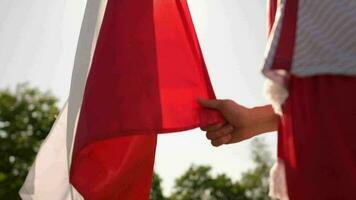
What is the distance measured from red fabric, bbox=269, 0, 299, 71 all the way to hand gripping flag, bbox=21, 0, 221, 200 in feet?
1.75

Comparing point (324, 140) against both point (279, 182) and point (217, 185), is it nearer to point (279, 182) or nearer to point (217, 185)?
point (279, 182)

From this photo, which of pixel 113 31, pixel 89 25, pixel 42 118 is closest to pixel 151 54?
pixel 113 31

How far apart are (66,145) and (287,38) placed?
104 cm

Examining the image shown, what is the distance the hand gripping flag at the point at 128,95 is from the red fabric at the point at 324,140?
55 cm

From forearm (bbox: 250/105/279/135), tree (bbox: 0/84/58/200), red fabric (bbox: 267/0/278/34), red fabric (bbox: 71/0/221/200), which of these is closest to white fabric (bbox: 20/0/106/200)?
red fabric (bbox: 71/0/221/200)

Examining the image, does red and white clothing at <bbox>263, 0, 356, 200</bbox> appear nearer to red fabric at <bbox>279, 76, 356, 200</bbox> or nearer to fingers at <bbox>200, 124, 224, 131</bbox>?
red fabric at <bbox>279, 76, 356, 200</bbox>

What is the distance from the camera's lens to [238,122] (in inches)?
69.5

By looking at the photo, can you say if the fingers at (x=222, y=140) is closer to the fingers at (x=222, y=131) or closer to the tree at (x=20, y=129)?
the fingers at (x=222, y=131)

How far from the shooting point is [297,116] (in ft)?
4.35

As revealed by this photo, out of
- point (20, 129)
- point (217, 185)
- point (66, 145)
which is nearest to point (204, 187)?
point (217, 185)

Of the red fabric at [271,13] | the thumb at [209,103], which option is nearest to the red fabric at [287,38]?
the red fabric at [271,13]

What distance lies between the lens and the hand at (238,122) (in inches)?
67.5

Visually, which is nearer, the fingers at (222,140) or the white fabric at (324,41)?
the white fabric at (324,41)

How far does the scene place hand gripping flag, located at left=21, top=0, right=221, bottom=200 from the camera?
71.3 inches
